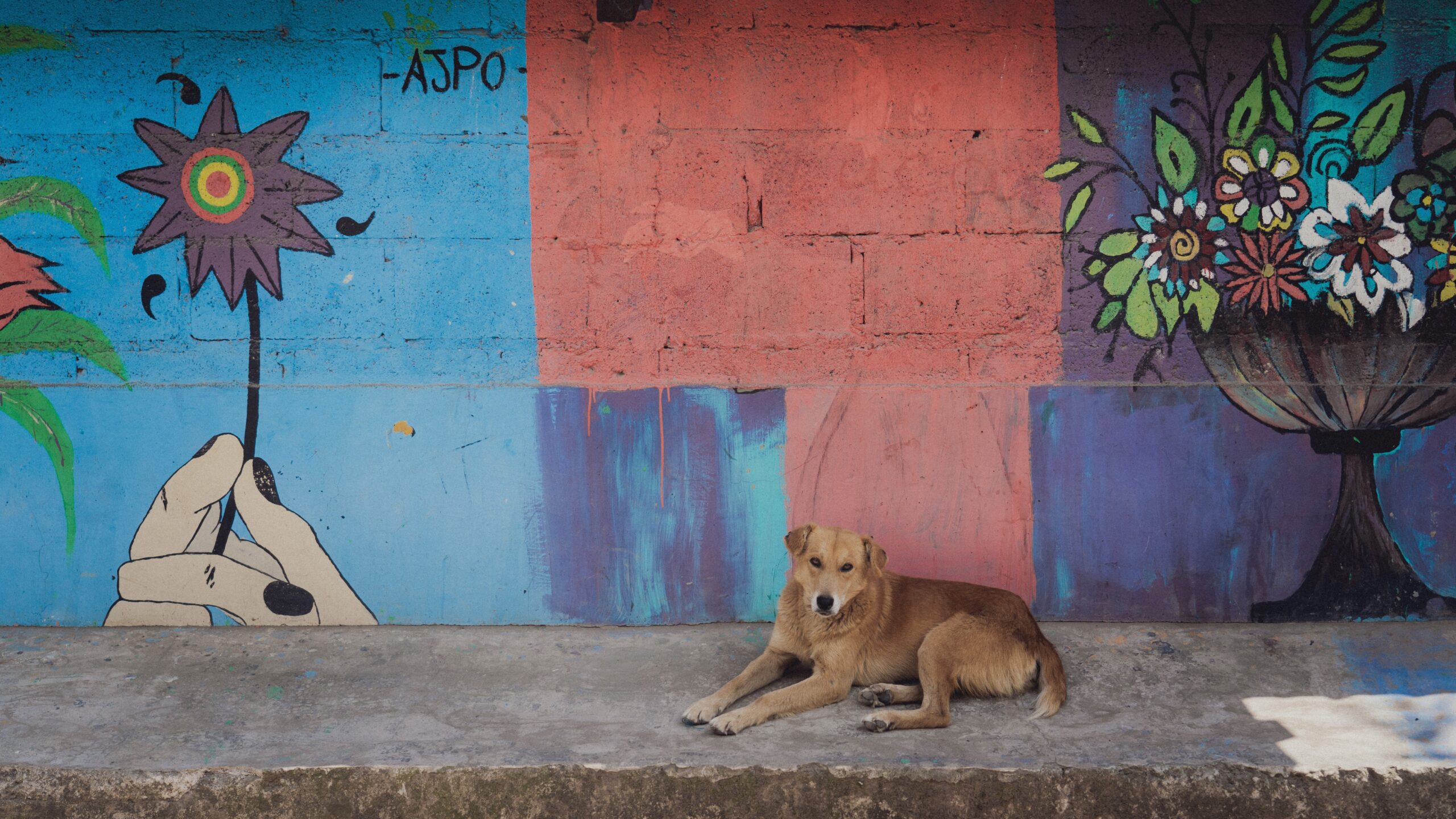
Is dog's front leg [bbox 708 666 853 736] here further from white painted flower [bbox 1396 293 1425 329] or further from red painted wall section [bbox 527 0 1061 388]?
white painted flower [bbox 1396 293 1425 329]

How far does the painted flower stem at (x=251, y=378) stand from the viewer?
14.0 feet

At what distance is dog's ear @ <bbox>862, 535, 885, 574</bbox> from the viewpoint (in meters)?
3.74

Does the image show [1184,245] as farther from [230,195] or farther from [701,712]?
[230,195]

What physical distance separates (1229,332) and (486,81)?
3.55 metres

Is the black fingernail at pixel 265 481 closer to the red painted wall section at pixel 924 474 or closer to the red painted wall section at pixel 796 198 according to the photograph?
the red painted wall section at pixel 796 198

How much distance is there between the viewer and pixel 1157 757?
3.14 meters

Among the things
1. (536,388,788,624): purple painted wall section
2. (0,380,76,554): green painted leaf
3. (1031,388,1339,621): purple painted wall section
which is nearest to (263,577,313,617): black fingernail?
(0,380,76,554): green painted leaf

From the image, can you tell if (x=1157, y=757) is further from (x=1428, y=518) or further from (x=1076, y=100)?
(x=1076, y=100)

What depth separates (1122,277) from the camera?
14.0ft

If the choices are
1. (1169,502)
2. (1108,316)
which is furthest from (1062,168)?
(1169,502)

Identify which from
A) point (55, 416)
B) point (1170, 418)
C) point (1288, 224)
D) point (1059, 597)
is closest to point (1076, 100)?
point (1288, 224)

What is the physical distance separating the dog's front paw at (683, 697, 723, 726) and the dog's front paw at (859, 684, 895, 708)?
1.83ft

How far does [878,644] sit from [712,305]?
1.67 metres

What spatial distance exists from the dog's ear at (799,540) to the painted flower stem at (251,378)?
249cm
